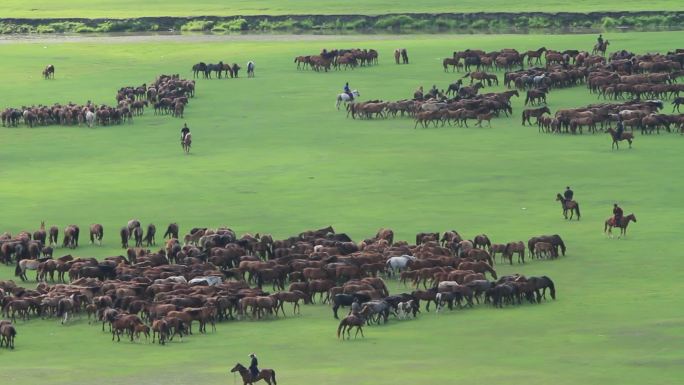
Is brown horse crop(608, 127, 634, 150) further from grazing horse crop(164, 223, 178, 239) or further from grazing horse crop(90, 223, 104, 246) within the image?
grazing horse crop(90, 223, 104, 246)

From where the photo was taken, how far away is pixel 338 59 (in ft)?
249

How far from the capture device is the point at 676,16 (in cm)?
9275

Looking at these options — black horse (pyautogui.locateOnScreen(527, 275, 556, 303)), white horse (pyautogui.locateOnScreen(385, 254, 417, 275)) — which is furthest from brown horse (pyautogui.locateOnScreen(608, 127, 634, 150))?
black horse (pyautogui.locateOnScreen(527, 275, 556, 303))

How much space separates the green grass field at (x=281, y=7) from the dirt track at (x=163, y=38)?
1026cm

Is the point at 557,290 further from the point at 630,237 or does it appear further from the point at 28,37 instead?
the point at 28,37

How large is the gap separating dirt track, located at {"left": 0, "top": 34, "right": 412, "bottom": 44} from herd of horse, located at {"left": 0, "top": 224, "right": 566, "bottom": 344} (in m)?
48.8

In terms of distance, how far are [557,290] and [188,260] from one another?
871 centimetres

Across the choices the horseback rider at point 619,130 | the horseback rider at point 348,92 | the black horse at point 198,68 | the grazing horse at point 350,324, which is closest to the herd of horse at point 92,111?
the horseback rider at point 348,92

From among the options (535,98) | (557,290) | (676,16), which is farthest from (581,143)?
(676,16)

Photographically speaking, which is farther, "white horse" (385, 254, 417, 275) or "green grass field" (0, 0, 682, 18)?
"green grass field" (0, 0, 682, 18)

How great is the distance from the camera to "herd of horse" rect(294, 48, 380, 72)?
7588 centimetres

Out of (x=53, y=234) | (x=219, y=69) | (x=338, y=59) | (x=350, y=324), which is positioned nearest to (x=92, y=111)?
(x=219, y=69)

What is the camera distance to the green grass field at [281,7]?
103 m

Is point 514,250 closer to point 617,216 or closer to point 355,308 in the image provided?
point 617,216
